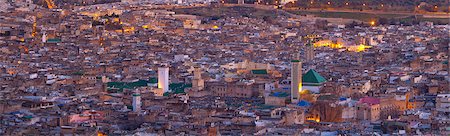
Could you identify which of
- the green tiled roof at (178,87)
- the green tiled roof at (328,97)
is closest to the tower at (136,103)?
the green tiled roof at (178,87)

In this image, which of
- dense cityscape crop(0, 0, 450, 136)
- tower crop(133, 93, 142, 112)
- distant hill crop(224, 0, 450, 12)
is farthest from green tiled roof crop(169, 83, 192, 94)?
distant hill crop(224, 0, 450, 12)

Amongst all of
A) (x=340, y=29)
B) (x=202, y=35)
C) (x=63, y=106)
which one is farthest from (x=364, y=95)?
(x=340, y=29)

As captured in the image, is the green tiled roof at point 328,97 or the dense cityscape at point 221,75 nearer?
the dense cityscape at point 221,75

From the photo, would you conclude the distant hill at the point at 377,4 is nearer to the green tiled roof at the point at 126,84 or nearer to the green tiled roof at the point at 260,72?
the green tiled roof at the point at 260,72

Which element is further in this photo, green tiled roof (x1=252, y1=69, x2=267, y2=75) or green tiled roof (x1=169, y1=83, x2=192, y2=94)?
green tiled roof (x1=252, y1=69, x2=267, y2=75)

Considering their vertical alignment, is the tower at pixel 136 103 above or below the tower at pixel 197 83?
above

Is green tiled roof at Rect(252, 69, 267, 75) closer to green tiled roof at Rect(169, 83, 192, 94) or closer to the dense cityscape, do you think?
the dense cityscape

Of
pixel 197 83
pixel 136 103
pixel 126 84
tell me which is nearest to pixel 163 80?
pixel 197 83

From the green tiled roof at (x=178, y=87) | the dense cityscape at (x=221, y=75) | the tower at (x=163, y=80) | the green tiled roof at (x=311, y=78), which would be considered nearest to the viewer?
the dense cityscape at (x=221, y=75)

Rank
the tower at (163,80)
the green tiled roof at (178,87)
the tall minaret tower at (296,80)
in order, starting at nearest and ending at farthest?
the tall minaret tower at (296,80) < the green tiled roof at (178,87) < the tower at (163,80)

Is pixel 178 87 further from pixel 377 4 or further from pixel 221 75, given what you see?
pixel 377 4
